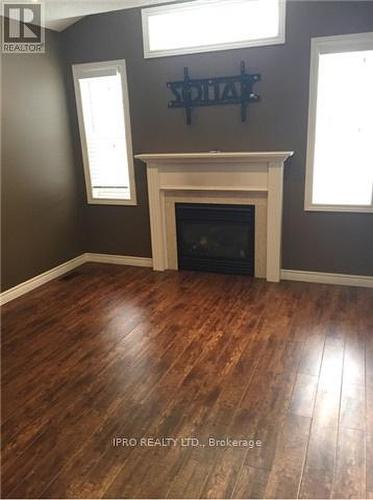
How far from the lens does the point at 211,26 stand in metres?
3.69

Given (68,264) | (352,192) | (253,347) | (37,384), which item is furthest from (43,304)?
(352,192)

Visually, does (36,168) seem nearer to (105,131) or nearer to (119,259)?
(105,131)

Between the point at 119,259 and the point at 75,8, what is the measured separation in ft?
8.92

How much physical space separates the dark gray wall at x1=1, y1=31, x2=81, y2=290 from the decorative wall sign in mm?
1353

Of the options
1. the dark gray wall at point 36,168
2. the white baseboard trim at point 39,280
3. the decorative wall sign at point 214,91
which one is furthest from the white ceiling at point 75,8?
the white baseboard trim at point 39,280

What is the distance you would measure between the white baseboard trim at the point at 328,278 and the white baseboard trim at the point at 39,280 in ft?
8.29

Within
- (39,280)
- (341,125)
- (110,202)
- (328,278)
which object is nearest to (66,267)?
(39,280)

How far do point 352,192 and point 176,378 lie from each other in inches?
95.4

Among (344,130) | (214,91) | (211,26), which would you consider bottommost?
(344,130)

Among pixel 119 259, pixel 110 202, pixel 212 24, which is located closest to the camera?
pixel 212 24

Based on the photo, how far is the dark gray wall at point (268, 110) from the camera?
342 centimetres

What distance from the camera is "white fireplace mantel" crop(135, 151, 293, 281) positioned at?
3.78m

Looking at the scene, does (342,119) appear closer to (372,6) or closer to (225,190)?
(372,6)

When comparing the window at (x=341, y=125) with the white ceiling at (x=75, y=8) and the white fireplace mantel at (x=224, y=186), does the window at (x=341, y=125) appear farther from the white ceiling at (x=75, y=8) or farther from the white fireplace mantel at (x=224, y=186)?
the white ceiling at (x=75, y=8)
